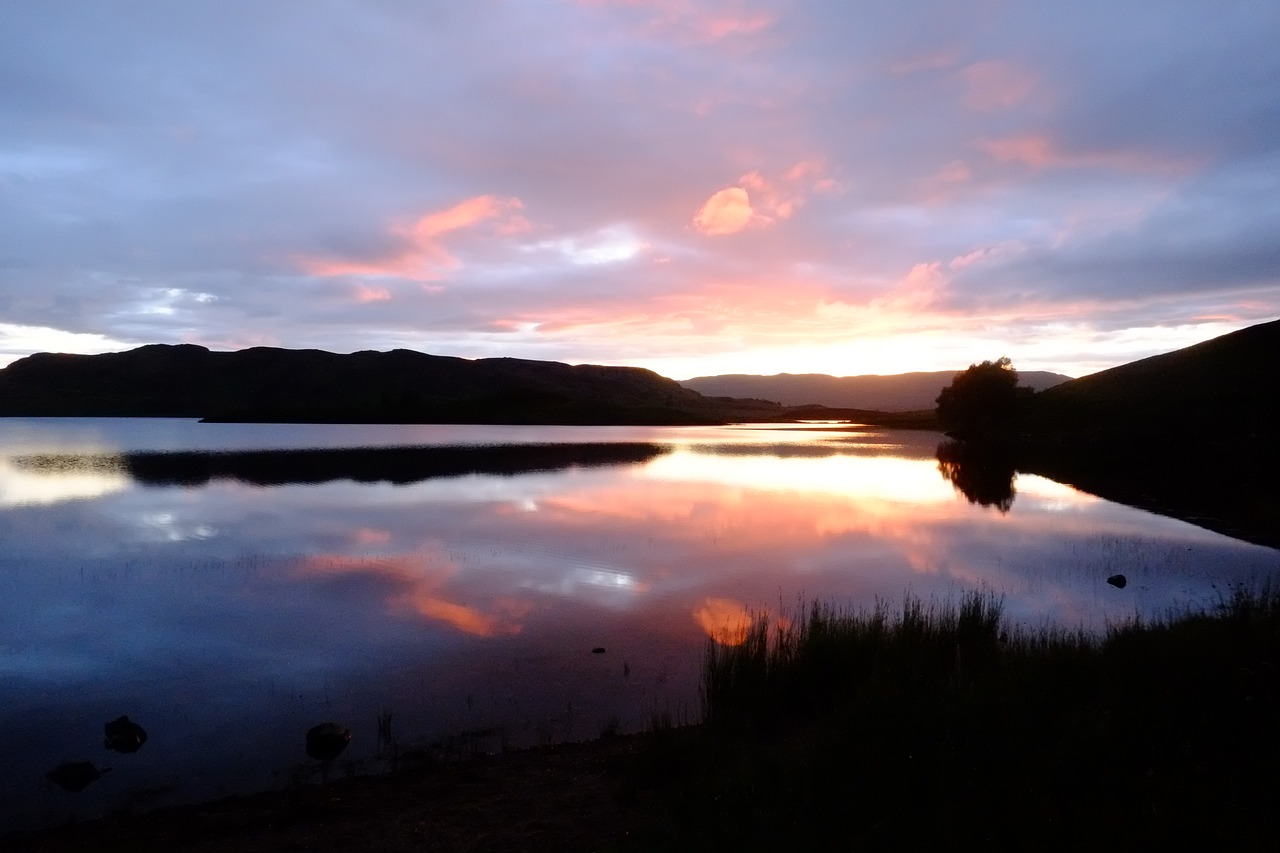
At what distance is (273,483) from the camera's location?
4022 cm

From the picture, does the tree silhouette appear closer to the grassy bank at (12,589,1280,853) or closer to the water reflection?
the water reflection

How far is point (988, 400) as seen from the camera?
3551 inches

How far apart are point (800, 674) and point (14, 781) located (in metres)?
10.0

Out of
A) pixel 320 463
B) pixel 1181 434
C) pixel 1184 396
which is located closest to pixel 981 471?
pixel 1181 434

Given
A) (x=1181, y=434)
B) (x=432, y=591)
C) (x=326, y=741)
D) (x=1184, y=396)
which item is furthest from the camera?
(x=1184, y=396)

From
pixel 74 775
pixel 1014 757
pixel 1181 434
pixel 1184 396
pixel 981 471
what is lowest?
pixel 74 775

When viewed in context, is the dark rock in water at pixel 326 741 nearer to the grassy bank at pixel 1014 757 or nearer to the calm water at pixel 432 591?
the calm water at pixel 432 591

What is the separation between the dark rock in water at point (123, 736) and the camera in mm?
9867

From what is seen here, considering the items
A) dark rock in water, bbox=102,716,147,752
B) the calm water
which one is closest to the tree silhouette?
the calm water

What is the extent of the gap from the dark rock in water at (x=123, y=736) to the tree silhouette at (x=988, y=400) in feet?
290

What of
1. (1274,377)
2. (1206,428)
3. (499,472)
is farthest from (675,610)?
(1274,377)

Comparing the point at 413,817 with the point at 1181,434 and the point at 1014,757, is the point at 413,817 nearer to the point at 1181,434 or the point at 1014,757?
the point at 1014,757

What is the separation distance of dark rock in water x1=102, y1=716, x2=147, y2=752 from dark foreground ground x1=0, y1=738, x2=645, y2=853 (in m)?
2.09

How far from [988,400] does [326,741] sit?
306ft
